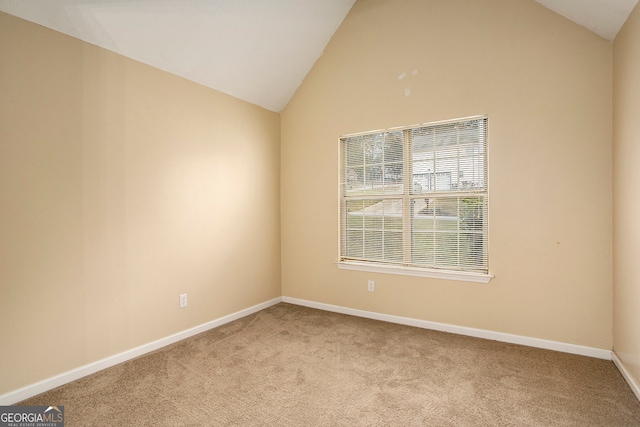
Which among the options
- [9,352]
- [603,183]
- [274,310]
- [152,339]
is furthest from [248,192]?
[603,183]

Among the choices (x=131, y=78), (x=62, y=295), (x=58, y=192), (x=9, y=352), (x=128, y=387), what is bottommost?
(x=128, y=387)

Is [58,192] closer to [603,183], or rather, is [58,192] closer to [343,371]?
[343,371]

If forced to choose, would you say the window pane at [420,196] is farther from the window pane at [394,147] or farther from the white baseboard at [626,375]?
the white baseboard at [626,375]

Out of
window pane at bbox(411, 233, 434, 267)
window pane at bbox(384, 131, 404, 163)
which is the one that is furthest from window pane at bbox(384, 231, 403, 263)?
window pane at bbox(384, 131, 404, 163)

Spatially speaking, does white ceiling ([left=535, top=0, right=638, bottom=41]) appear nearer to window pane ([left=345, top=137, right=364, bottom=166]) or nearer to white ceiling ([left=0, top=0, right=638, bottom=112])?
white ceiling ([left=0, top=0, right=638, bottom=112])

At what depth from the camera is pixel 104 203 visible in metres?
2.44

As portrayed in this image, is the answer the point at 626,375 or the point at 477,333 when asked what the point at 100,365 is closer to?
the point at 477,333

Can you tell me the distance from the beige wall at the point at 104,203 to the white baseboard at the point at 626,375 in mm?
3225

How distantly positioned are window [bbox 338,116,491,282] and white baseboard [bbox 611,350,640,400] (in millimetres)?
→ 975

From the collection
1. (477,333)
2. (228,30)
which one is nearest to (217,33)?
(228,30)

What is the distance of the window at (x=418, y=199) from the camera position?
9.69 feet

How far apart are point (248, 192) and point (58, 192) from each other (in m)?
1.76

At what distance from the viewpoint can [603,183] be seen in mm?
2469

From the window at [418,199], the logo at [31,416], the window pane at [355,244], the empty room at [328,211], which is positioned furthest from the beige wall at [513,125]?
the logo at [31,416]
